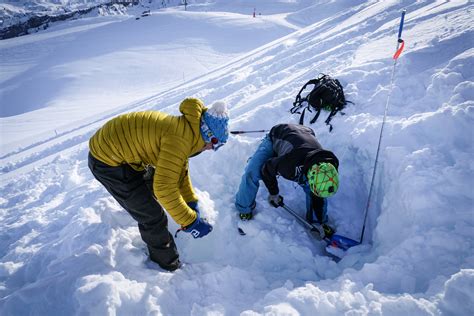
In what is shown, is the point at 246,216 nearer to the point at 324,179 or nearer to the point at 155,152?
the point at 324,179

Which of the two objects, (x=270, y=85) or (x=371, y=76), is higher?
(x=371, y=76)

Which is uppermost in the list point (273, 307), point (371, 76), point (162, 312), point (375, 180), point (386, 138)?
point (371, 76)

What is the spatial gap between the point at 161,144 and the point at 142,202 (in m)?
0.70

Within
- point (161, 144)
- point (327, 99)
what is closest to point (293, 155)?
point (161, 144)

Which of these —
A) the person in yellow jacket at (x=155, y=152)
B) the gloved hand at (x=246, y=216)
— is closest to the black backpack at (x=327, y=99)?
the gloved hand at (x=246, y=216)

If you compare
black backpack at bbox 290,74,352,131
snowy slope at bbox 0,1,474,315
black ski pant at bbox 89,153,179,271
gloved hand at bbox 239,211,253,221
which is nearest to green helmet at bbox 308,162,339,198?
snowy slope at bbox 0,1,474,315

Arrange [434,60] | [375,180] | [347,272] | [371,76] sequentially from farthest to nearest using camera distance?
[371,76] < [434,60] < [375,180] < [347,272]

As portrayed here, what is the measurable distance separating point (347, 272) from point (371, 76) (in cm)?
387

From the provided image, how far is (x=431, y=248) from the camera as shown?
254 centimetres

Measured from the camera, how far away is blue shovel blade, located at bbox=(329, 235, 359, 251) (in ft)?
11.3

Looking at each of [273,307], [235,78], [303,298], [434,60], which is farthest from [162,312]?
[235,78]

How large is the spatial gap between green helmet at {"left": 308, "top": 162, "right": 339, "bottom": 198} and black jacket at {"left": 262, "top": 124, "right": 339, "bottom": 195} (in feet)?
0.33

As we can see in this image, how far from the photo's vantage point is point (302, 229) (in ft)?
12.4

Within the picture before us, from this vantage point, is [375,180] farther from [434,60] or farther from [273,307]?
[434,60]
